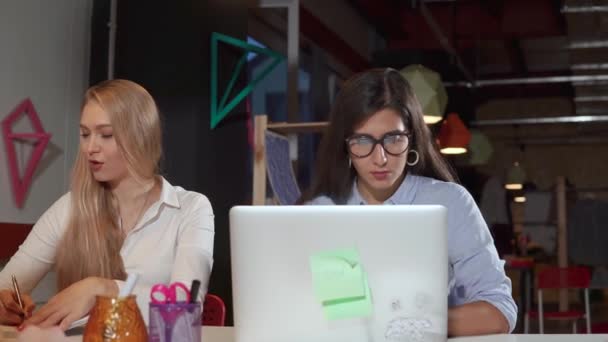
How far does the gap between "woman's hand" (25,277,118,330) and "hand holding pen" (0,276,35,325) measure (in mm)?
208

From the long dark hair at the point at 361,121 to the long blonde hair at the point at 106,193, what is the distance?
1.72 feet

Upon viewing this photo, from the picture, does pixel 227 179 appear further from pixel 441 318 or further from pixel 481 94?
pixel 481 94

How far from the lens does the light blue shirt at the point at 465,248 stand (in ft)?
7.27

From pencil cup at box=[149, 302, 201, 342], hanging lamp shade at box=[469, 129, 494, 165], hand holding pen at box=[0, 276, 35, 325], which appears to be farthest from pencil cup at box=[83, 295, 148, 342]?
hanging lamp shade at box=[469, 129, 494, 165]

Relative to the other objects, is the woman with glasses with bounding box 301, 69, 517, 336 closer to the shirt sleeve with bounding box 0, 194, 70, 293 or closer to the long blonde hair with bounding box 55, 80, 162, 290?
the long blonde hair with bounding box 55, 80, 162, 290

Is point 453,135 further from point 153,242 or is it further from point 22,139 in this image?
point 153,242

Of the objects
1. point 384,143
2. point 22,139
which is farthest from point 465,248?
point 22,139

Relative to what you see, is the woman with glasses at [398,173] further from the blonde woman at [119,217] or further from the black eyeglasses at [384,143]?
the blonde woman at [119,217]

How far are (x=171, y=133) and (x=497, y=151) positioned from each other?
41.2 feet

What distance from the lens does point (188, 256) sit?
94.2 inches

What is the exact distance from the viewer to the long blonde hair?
244cm

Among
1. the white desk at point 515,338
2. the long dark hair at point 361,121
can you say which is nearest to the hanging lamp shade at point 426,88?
the long dark hair at point 361,121

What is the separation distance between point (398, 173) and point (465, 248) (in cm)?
28

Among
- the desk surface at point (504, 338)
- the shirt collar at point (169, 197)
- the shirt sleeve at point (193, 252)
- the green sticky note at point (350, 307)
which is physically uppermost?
the shirt collar at point (169, 197)
